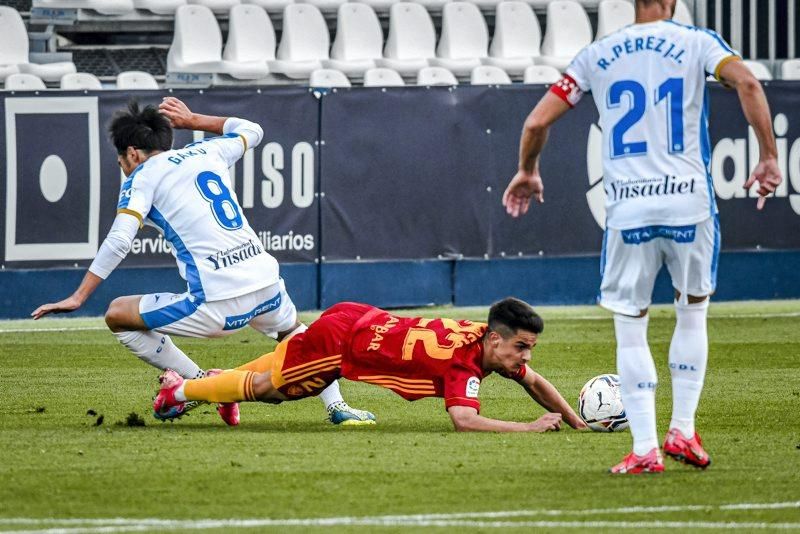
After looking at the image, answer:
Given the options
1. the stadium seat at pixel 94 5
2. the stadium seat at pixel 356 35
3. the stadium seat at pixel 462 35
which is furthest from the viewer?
the stadium seat at pixel 462 35

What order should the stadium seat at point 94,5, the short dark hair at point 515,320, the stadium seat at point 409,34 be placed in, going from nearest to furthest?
the short dark hair at point 515,320 → the stadium seat at point 94,5 → the stadium seat at point 409,34

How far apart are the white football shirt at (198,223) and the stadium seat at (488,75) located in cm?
975

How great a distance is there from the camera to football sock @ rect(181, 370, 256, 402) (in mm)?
7398

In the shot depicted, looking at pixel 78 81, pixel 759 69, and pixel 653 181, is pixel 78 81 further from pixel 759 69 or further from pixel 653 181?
pixel 653 181

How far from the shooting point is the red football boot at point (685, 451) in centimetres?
603

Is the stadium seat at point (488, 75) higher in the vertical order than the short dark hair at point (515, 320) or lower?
higher

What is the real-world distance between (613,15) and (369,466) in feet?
46.0

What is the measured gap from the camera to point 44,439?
23.2ft

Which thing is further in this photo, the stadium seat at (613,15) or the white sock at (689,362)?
the stadium seat at (613,15)


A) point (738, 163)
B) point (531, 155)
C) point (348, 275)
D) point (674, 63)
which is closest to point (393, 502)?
point (531, 155)

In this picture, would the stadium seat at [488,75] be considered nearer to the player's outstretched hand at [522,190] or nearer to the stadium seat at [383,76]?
the stadium seat at [383,76]

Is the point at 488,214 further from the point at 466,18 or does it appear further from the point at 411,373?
the point at 411,373

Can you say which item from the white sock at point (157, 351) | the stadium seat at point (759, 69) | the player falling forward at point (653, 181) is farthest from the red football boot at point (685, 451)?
the stadium seat at point (759, 69)

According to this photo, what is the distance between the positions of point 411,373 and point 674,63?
2.13m
